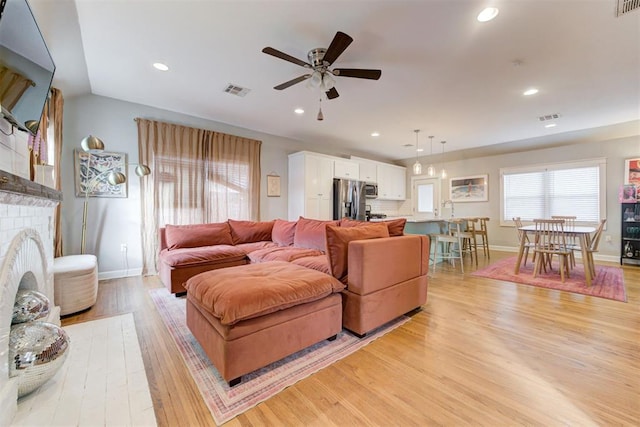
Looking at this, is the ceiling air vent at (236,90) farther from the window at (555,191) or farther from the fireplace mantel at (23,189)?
the window at (555,191)

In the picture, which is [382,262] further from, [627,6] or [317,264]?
[627,6]

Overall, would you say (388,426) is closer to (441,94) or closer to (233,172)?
(441,94)

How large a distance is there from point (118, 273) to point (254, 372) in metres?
3.31

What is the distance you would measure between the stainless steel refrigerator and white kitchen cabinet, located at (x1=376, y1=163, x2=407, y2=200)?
0.89 metres

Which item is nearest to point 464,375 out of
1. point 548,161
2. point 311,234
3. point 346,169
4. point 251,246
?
point 311,234

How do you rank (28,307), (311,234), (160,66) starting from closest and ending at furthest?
(28,307) → (160,66) → (311,234)

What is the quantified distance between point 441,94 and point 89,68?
4.26 m

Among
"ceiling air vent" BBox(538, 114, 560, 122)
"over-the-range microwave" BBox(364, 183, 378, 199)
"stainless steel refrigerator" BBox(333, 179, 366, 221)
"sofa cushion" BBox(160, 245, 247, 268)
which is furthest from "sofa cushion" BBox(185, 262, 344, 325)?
"ceiling air vent" BBox(538, 114, 560, 122)

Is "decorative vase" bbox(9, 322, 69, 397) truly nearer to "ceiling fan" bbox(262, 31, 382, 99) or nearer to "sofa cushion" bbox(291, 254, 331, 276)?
"sofa cushion" bbox(291, 254, 331, 276)

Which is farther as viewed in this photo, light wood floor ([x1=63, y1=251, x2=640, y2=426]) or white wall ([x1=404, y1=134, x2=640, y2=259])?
white wall ([x1=404, y1=134, x2=640, y2=259])

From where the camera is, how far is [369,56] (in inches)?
104

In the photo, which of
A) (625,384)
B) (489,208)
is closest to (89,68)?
(625,384)

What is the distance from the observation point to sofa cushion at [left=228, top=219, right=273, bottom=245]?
411 cm

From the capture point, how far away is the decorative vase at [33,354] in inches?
50.7
